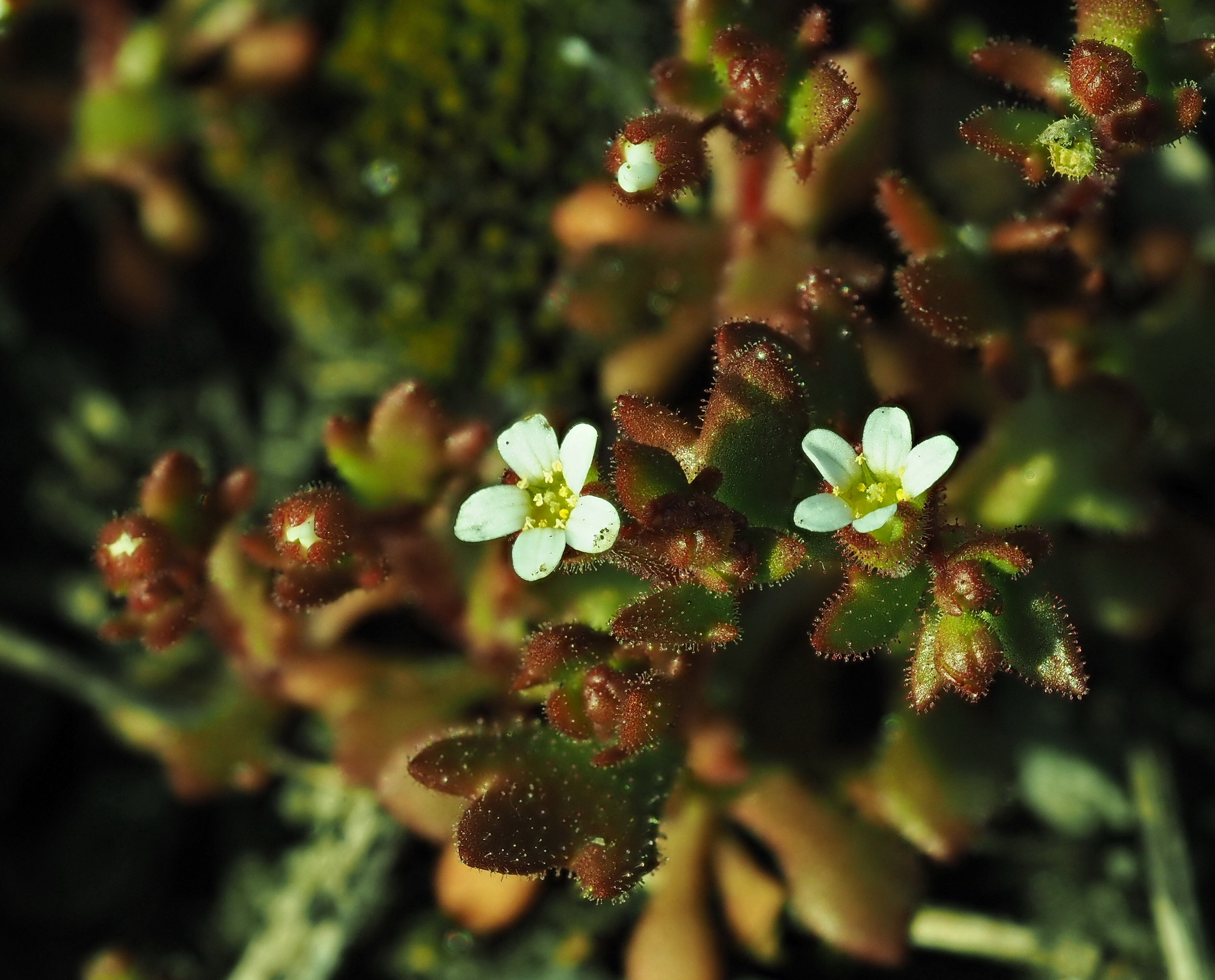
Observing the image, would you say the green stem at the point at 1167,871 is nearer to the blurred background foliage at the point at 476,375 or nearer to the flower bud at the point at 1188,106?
the blurred background foliage at the point at 476,375

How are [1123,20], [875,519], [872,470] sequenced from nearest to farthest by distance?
[875,519] < [872,470] < [1123,20]

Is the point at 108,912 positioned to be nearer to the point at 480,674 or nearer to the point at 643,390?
the point at 480,674

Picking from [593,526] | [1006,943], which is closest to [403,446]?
[593,526]

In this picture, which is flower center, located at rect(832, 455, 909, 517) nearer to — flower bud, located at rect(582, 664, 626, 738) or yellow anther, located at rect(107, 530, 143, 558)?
flower bud, located at rect(582, 664, 626, 738)

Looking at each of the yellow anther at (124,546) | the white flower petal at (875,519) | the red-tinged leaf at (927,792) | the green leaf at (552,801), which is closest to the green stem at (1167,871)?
the red-tinged leaf at (927,792)

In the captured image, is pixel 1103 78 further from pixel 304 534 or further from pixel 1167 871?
pixel 1167 871

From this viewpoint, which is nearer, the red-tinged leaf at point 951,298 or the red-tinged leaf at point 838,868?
the red-tinged leaf at point 951,298
